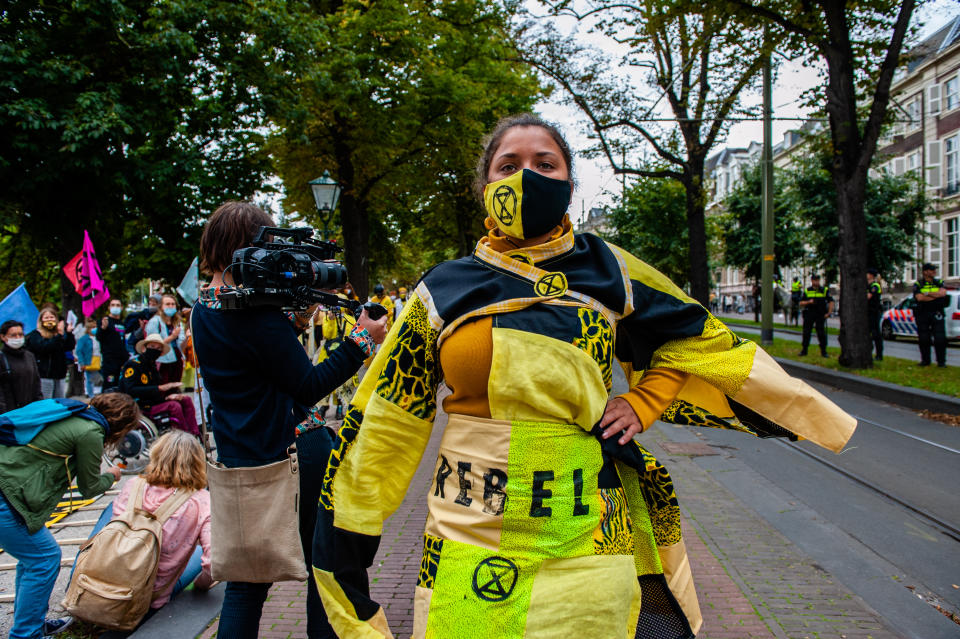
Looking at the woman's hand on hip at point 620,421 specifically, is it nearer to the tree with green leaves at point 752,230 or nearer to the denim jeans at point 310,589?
the denim jeans at point 310,589

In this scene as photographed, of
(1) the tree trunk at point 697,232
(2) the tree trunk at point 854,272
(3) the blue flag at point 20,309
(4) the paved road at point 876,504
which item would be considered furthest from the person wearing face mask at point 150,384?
(1) the tree trunk at point 697,232

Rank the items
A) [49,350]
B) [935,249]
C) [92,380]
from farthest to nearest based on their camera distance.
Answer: [935,249], [92,380], [49,350]

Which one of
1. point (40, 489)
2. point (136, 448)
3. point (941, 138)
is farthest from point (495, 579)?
point (941, 138)

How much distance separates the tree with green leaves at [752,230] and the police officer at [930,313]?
64.9 feet

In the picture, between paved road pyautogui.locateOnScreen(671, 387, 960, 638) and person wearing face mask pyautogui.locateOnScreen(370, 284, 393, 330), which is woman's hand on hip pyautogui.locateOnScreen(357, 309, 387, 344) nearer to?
person wearing face mask pyautogui.locateOnScreen(370, 284, 393, 330)

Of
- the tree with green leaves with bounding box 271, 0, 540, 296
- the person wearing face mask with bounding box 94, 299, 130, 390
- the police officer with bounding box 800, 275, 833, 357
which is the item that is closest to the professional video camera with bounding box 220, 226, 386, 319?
the person wearing face mask with bounding box 94, 299, 130, 390

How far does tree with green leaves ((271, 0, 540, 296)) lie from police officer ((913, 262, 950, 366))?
10455 mm

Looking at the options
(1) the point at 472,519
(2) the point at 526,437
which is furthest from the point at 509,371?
(1) the point at 472,519

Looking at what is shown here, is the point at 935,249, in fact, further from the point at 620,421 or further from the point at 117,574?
the point at 117,574

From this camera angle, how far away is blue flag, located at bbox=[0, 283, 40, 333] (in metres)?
6.68

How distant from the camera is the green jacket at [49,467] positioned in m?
2.98

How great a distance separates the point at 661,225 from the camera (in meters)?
28.1

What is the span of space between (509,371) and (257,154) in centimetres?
1508

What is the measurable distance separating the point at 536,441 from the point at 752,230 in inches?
1356
